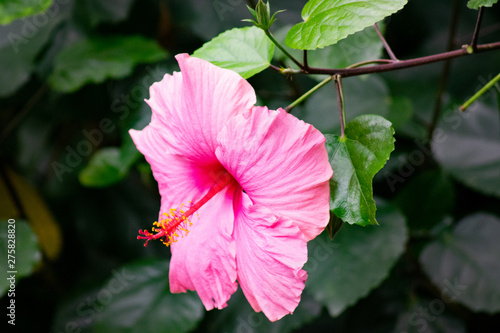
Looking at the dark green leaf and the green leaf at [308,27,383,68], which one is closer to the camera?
the green leaf at [308,27,383,68]

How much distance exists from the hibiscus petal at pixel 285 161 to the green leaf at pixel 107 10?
3.15 feet

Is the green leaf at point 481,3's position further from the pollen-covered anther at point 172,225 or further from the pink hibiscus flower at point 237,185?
the pollen-covered anther at point 172,225

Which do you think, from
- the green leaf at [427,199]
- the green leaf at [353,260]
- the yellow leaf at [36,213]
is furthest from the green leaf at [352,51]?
the yellow leaf at [36,213]

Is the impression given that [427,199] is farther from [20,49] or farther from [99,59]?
[20,49]

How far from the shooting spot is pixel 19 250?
131 cm

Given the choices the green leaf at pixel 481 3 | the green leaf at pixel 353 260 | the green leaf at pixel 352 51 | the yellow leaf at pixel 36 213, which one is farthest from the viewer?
the yellow leaf at pixel 36 213

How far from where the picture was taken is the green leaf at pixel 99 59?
1.35m

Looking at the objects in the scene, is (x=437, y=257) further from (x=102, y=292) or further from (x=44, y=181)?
(x=44, y=181)

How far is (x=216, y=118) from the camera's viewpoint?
0.62m

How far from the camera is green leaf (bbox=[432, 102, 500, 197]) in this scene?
3.98ft
